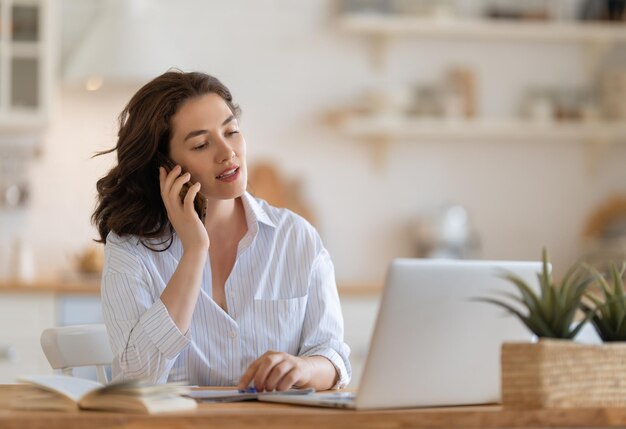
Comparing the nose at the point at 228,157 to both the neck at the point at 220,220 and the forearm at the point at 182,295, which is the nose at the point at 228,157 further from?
the forearm at the point at 182,295

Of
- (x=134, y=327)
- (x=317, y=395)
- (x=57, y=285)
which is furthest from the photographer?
(x=57, y=285)

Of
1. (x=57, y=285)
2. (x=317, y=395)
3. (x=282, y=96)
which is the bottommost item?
(x=57, y=285)

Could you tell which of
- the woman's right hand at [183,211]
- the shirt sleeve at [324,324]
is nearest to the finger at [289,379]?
the shirt sleeve at [324,324]

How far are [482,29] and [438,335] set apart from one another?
11.0ft

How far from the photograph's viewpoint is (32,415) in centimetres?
158

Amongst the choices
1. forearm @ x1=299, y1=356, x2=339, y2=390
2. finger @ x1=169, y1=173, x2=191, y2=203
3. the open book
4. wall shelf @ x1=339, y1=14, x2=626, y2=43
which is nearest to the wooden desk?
the open book

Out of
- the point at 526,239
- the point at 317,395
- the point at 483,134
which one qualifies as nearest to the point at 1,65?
the point at 483,134

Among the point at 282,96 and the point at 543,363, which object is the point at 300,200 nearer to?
the point at 282,96

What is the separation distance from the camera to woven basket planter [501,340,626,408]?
1650mm

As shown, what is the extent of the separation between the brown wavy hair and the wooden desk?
30.2 inches

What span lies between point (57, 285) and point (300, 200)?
116cm

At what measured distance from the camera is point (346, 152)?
488 cm

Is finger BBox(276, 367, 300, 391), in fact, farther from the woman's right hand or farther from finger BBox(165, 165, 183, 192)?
finger BBox(165, 165, 183, 192)

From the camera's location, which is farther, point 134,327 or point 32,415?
point 134,327
